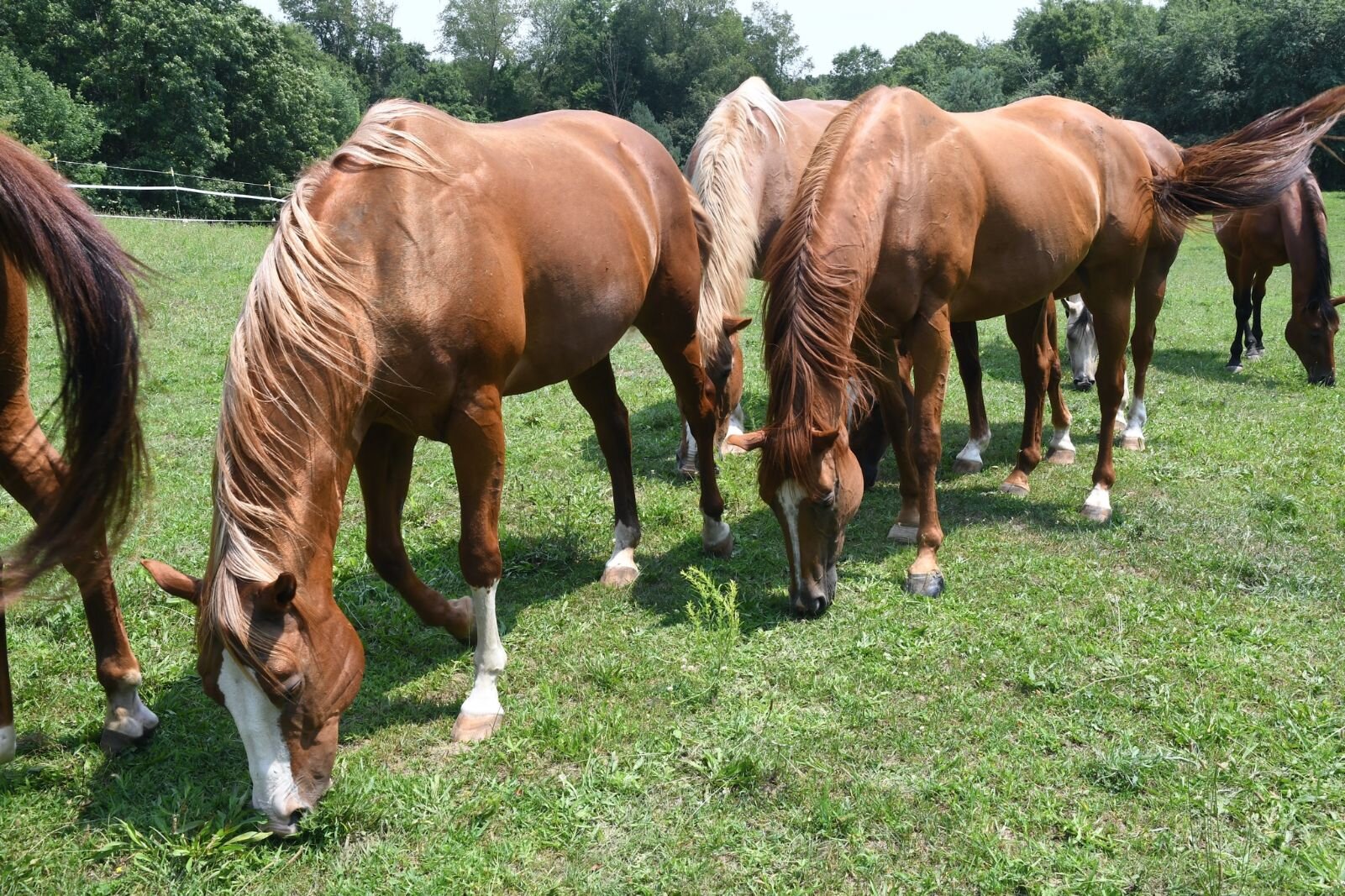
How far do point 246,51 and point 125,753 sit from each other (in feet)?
147

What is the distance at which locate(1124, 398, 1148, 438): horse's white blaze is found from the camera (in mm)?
7145

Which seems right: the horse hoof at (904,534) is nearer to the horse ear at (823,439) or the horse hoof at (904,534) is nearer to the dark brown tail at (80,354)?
the horse ear at (823,439)

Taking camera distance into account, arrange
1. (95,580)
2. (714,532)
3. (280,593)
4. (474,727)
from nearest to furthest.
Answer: (280,593), (95,580), (474,727), (714,532)

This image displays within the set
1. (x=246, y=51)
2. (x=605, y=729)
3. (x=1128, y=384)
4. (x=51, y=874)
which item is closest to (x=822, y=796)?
(x=605, y=729)

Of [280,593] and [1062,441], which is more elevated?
[280,593]

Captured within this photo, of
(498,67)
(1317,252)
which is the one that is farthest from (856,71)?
(1317,252)

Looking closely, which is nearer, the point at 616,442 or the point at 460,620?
the point at 460,620

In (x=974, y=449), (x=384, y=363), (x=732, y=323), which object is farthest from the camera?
(x=974, y=449)

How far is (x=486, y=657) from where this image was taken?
349 cm

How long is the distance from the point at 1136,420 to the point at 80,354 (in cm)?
724

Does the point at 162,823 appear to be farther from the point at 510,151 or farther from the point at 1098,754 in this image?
the point at 1098,754

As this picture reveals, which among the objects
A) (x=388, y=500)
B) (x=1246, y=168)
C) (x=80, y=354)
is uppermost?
(x=1246, y=168)

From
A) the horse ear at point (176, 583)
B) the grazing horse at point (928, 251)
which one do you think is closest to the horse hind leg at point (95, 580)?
the horse ear at point (176, 583)

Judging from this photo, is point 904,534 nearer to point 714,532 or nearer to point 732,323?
point 714,532
